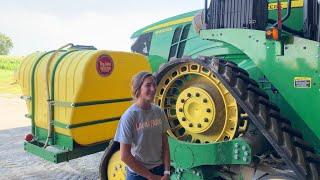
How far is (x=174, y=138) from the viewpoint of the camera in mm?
3920

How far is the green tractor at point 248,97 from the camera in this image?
3.22 meters

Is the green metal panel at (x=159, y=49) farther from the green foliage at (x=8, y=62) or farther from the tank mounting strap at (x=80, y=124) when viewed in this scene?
the green foliage at (x=8, y=62)

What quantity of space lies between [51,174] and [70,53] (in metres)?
2.18

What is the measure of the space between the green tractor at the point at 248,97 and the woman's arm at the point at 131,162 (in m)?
1.06

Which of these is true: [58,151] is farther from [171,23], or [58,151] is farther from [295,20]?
[295,20]

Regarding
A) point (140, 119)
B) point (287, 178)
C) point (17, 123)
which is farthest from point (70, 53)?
point (17, 123)

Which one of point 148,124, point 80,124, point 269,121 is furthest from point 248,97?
point 80,124

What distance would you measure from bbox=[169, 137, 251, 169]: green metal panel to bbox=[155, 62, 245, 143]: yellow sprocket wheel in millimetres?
112

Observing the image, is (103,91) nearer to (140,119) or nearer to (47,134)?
(47,134)

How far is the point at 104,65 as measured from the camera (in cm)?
461

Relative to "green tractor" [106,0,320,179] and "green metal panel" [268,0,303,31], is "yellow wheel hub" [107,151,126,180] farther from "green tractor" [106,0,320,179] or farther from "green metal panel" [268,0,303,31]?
"green metal panel" [268,0,303,31]

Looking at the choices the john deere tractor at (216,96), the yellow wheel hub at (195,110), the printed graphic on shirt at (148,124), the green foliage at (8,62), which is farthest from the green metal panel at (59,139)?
the green foliage at (8,62)

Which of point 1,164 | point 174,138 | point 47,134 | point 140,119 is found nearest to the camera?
point 140,119

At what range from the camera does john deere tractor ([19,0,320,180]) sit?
3.26 m
